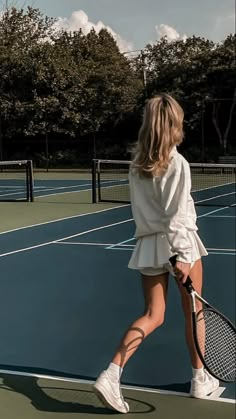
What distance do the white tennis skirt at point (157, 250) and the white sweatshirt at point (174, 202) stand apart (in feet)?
0.15

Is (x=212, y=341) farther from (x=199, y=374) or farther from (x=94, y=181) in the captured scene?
(x=94, y=181)

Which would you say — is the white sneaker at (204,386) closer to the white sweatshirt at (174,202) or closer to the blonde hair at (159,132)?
the white sweatshirt at (174,202)

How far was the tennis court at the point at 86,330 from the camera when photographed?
254cm

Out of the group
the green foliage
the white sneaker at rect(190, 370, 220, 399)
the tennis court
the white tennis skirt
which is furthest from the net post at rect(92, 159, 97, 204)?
the white tennis skirt

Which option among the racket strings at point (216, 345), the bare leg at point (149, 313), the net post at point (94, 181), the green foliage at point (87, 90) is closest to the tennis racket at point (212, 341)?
the racket strings at point (216, 345)

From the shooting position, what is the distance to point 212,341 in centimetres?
233

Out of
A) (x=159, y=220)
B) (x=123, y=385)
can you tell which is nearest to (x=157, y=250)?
(x=159, y=220)

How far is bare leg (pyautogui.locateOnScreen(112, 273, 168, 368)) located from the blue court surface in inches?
6.9

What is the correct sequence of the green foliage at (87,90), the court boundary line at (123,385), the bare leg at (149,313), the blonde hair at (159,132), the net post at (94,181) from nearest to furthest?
the blonde hair at (159,132) < the bare leg at (149,313) < the court boundary line at (123,385) < the green foliage at (87,90) < the net post at (94,181)

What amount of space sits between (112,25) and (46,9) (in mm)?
433

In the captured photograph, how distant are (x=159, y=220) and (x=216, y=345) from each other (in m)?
0.49

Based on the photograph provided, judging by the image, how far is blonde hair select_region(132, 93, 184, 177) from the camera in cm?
221

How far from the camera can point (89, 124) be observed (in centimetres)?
1811

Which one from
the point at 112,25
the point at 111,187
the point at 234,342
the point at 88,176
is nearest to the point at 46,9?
the point at 112,25
